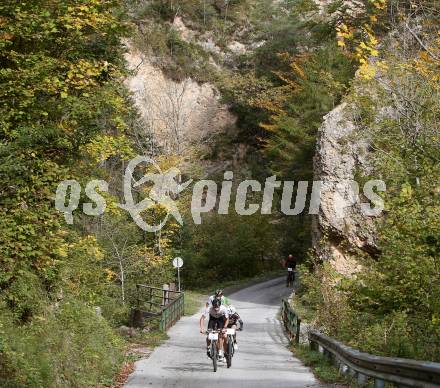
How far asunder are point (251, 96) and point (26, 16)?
46.1 m

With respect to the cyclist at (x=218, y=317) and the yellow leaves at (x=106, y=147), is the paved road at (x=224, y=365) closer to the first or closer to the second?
the cyclist at (x=218, y=317)

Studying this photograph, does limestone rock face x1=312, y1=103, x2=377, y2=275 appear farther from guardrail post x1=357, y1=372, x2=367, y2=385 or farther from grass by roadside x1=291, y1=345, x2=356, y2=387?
guardrail post x1=357, y1=372, x2=367, y2=385

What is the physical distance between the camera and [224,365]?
14211 millimetres

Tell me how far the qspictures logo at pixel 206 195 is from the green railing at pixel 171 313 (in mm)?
5739

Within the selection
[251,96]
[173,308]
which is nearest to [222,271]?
[251,96]

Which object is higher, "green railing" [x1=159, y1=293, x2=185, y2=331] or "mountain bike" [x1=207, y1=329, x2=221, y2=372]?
"mountain bike" [x1=207, y1=329, x2=221, y2=372]

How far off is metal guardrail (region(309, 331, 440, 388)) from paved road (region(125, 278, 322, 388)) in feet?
3.15

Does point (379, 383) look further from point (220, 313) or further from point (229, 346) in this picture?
point (220, 313)

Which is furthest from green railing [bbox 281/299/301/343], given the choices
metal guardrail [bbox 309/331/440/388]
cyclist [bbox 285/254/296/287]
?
cyclist [bbox 285/254/296/287]

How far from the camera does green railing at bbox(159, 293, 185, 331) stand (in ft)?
73.7

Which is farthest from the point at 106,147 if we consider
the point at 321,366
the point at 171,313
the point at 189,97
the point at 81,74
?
the point at 189,97

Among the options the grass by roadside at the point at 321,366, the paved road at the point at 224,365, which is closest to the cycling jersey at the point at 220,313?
the paved road at the point at 224,365

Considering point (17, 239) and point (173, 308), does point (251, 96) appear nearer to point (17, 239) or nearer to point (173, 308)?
point (173, 308)

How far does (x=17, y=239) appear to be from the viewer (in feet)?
36.6
